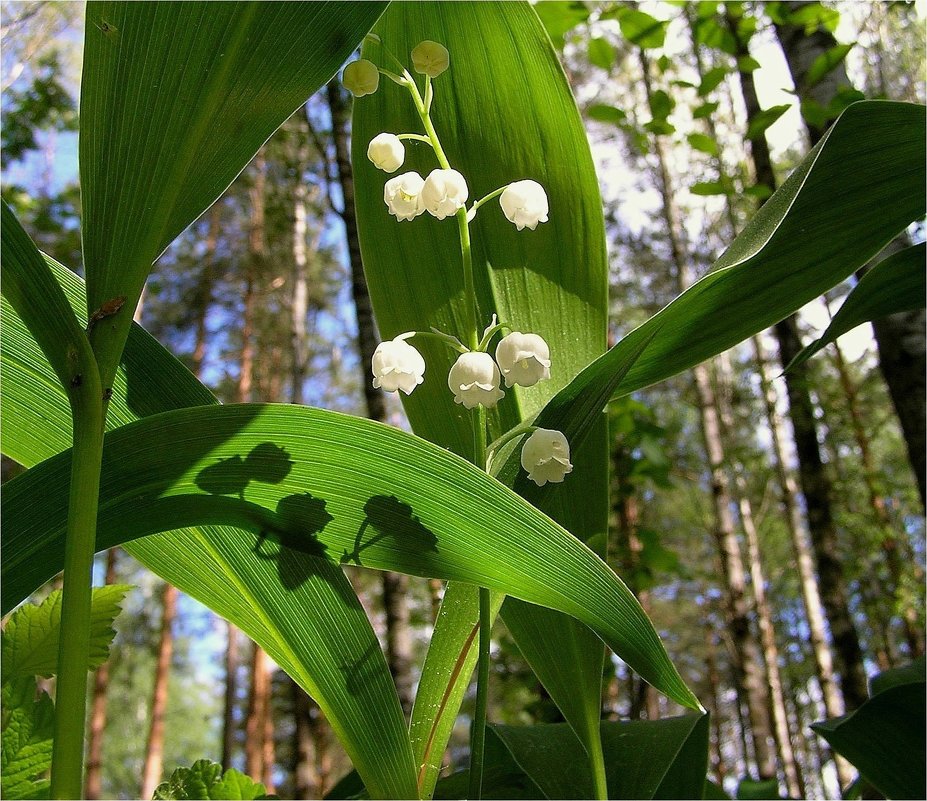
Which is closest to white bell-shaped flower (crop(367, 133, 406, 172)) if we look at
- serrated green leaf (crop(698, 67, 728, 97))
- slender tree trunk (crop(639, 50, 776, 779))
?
serrated green leaf (crop(698, 67, 728, 97))

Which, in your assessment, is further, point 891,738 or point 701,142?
point 701,142

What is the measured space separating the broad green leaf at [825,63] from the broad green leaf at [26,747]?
1.79m

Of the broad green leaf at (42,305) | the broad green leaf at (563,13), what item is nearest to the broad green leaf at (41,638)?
the broad green leaf at (42,305)

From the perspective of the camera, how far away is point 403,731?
0.62m

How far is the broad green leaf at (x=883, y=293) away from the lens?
2.05 ft

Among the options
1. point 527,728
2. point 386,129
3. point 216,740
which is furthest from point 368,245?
point 216,740

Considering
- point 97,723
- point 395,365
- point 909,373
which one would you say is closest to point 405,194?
point 395,365

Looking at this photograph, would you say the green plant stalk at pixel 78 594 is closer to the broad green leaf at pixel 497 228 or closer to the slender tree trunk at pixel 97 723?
the broad green leaf at pixel 497 228

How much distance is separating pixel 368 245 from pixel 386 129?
0.13m

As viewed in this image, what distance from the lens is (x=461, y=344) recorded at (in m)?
0.61

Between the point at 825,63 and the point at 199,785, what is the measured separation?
1.78m

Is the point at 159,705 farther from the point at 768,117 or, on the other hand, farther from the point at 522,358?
the point at 522,358

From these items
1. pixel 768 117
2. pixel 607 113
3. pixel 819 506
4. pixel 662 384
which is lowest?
pixel 819 506

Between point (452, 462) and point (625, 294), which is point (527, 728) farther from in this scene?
point (625, 294)
